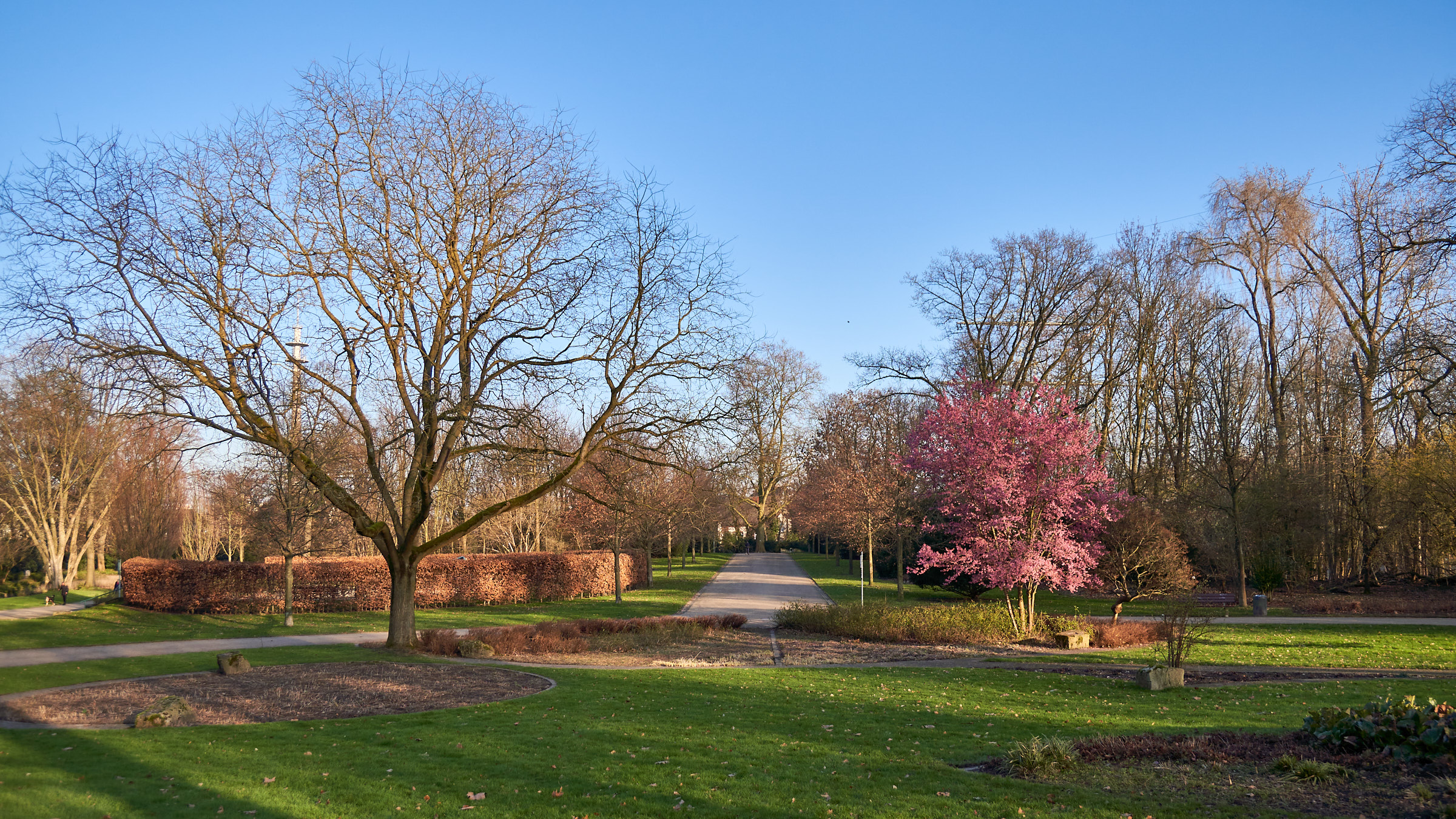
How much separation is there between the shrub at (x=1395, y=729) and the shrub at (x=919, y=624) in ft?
36.1

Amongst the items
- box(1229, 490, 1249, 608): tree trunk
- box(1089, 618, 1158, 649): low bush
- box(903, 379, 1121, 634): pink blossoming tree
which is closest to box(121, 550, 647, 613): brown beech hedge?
box(903, 379, 1121, 634): pink blossoming tree

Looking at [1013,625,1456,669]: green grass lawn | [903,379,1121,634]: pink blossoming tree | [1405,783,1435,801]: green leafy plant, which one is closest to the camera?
[1405,783,1435,801]: green leafy plant

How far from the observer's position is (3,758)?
741 cm

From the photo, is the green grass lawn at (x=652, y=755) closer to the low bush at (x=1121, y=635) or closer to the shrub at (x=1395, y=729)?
the shrub at (x=1395, y=729)

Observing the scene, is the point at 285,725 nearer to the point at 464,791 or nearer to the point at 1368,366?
the point at 464,791

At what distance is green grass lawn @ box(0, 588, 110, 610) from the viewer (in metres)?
26.3

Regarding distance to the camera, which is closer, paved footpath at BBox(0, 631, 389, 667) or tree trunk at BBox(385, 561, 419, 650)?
paved footpath at BBox(0, 631, 389, 667)

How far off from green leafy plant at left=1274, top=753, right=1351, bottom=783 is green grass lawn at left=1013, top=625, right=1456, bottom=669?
29.1 ft

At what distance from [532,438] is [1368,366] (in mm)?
29612

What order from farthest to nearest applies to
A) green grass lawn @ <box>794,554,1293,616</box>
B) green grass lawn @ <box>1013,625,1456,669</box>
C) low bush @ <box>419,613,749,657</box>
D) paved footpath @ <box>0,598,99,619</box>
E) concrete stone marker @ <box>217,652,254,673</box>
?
1. green grass lawn @ <box>794,554,1293,616</box>
2. paved footpath @ <box>0,598,99,619</box>
3. low bush @ <box>419,613,749,657</box>
4. green grass lawn @ <box>1013,625,1456,669</box>
5. concrete stone marker @ <box>217,652,254,673</box>

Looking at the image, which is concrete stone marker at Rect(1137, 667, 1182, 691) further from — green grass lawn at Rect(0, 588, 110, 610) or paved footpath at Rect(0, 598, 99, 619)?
green grass lawn at Rect(0, 588, 110, 610)

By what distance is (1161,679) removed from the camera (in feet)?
38.5

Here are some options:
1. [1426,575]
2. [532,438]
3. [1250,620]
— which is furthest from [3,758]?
[1426,575]

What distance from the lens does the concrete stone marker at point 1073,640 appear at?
1702cm
